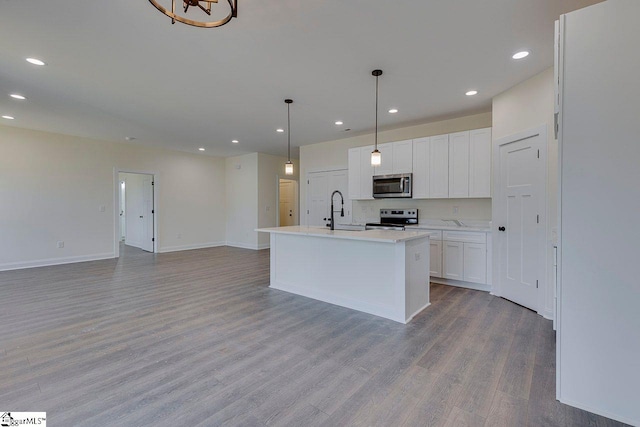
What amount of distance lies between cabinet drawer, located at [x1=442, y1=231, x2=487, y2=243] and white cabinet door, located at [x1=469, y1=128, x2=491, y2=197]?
59 centimetres

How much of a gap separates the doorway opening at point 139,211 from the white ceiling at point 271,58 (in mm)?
2991

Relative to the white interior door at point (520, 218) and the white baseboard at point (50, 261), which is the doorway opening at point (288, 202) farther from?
the white interior door at point (520, 218)

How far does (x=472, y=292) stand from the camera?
4016 mm

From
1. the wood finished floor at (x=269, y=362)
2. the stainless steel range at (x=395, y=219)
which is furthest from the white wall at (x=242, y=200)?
the wood finished floor at (x=269, y=362)

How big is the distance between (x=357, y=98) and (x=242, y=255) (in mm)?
4625

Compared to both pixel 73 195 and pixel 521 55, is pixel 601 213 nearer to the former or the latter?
pixel 521 55

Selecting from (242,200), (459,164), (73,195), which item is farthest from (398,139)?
(73,195)

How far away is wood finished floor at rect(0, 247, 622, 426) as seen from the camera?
1.69 metres

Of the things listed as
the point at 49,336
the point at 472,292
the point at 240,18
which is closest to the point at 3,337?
the point at 49,336

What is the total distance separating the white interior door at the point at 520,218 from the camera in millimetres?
3254

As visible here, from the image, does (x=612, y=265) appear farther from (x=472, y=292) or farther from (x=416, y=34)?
(x=472, y=292)

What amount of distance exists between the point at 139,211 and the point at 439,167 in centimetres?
773

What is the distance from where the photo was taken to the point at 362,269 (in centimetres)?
327

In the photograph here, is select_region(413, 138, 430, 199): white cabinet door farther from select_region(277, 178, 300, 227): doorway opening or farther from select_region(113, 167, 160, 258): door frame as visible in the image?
select_region(113, 167, 160, 258): door frame
